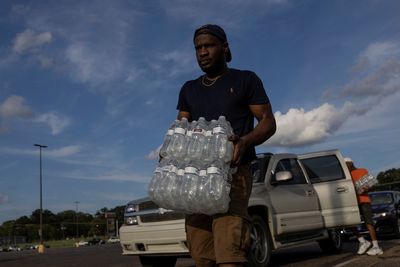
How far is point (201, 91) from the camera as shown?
3.25 meters

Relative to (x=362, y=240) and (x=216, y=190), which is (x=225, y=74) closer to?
(x=216, y=190)

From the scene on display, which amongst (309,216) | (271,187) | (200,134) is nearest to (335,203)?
(309,216)

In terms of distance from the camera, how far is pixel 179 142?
9.85ft

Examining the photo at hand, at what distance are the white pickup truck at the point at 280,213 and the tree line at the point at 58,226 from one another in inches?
4628

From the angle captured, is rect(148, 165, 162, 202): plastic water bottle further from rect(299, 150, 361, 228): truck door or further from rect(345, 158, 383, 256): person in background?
rect(345, 158, 383, 256): person in background

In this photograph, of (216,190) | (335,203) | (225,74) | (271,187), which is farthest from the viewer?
(335,203)

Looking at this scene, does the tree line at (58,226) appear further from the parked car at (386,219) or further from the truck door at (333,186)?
the truck door at (333,186)

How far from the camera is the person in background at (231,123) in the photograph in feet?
9.58

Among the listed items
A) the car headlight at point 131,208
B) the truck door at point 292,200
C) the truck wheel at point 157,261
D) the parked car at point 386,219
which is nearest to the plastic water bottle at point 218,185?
the truck door at point 292,200

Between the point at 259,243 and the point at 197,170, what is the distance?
4510 mm

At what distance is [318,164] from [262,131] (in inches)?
250

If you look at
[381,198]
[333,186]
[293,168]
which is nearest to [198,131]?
[293,168]

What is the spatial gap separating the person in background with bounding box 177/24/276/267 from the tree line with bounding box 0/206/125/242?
401 ft

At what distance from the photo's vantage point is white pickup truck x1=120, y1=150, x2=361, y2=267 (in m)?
7.12
